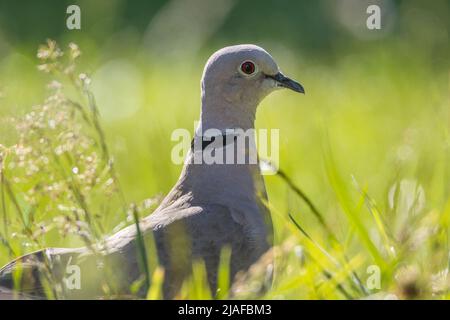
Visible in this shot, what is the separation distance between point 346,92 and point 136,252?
411cm

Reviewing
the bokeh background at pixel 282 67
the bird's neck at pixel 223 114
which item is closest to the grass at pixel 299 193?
the bokeh background at pixel 282 67

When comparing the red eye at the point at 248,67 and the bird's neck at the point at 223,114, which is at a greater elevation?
the red eye at the point at 248,67

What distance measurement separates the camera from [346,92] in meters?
7.00

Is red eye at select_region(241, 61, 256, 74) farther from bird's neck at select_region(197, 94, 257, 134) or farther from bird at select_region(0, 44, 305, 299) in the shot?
bird's neck at select_region(197, 94, 257, 134)

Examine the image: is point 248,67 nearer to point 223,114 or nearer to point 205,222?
point 223,114

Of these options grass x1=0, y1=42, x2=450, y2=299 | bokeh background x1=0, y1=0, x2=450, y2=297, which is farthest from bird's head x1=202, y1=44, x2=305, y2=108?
bokeh background x1=0, y1=0, x2=450, y2=297

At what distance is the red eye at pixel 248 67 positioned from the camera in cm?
381

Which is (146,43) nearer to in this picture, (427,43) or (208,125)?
(427,43)

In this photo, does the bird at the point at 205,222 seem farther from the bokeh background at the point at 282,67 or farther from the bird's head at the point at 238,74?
the bokeh background at the point at 282,67

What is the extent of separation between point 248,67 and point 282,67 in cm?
333

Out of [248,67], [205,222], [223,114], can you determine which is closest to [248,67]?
[248,67]

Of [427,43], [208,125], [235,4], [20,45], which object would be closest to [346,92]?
[427,43]

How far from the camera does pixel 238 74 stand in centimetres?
380

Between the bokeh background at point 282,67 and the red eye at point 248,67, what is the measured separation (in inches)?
31.8
